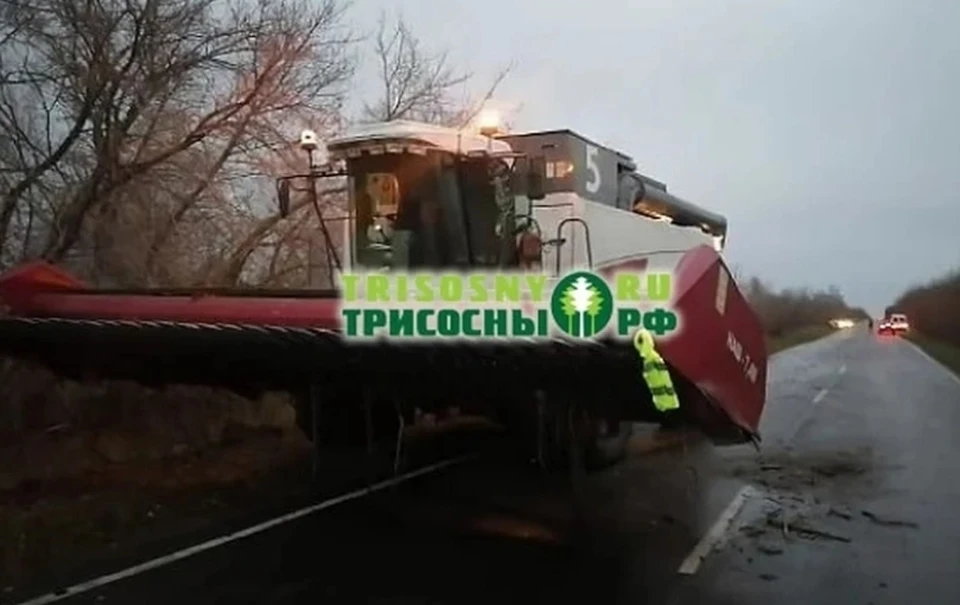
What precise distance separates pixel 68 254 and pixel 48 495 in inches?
119

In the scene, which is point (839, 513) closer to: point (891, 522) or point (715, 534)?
point (891, 522)

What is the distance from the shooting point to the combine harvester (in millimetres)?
5750

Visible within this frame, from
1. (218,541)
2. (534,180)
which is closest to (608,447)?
(534,180)

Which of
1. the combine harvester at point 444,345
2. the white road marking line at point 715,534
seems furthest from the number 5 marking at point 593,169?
the white road marking line at point 715,534

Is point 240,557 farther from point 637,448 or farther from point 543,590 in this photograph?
point 637,448

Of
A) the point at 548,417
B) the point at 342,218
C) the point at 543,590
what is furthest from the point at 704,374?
the point at 342,218

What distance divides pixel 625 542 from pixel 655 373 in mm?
1867

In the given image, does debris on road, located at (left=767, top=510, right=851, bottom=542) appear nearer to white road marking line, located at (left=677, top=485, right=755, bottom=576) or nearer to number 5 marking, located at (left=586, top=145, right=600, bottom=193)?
white road marking line, located at (left=677, top=485, right=755, bottom=576)

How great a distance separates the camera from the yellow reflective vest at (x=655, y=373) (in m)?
5.11

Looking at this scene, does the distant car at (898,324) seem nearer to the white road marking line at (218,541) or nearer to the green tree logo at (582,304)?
the white road marking line at (218,541)

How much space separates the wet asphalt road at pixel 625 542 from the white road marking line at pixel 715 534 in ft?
0.21

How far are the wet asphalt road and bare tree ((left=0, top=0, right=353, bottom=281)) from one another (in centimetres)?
430

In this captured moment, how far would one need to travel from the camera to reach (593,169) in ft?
28.2

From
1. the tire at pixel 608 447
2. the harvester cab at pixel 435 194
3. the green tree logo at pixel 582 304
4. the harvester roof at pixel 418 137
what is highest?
the harvester roof at pixel 418 137
